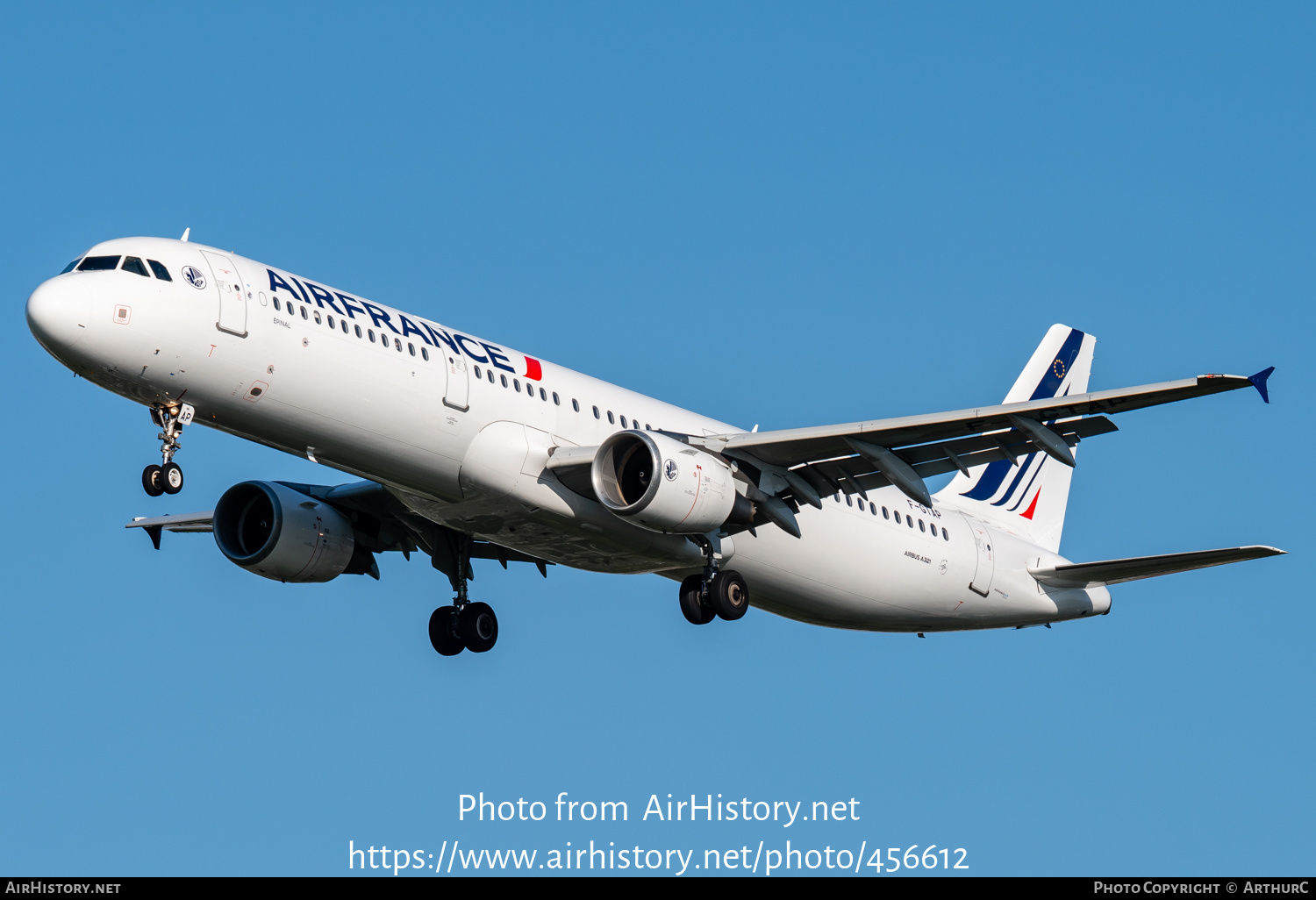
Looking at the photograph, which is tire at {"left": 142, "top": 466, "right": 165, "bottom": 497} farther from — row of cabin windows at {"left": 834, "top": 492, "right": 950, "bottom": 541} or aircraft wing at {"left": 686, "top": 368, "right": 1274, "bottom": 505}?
row of cabin windows at {"left": 834, "top": 492, "right": 950, "bottom": 541}

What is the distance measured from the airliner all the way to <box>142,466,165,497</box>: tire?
41 millimetres

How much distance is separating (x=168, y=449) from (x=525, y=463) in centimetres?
621

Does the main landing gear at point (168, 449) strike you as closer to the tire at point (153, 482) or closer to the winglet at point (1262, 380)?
the tire at point (153, 482)

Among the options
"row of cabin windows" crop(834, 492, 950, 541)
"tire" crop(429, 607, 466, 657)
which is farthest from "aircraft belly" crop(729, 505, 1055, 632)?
"tire" crop(429, 607, 466, 657)

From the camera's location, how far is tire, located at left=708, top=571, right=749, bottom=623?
31.5m

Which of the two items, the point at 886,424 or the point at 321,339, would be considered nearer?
the point at 321,339

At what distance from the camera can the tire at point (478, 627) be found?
1384 inches

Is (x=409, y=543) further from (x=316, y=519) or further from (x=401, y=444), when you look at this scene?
(x=401, y=444)

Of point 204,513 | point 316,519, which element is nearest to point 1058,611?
point 316,519

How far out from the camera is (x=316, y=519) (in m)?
33.9

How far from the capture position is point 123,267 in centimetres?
2638
